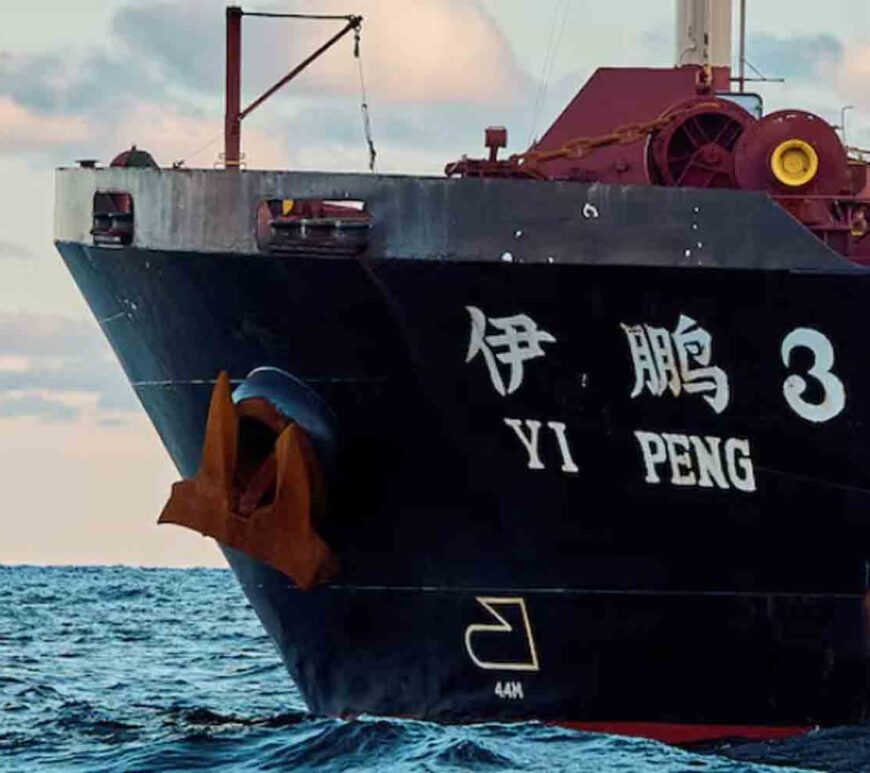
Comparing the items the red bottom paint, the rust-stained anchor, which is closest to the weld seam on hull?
the red bottom paint

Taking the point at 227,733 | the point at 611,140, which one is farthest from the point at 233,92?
the point at 227,733

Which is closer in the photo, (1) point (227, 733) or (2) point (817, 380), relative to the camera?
(2) point (817, 380)

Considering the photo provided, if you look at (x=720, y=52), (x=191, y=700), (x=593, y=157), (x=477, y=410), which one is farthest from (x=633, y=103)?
(x=191, y=700)

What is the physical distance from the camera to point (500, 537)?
16.1 m

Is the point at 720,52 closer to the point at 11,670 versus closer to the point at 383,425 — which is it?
the point at 383,425

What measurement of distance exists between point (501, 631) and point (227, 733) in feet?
8.90

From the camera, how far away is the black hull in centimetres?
1534

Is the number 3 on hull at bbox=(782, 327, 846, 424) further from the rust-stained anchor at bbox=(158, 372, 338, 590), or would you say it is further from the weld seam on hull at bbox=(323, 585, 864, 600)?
the rust-stained anchor at bbox=(158, 372, 338, 590)

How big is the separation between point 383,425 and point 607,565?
166 centimetres

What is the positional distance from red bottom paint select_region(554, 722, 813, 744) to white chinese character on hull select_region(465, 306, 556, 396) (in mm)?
2293

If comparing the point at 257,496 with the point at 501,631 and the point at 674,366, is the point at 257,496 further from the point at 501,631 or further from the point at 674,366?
the point at 674,366

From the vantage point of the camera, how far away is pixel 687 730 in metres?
16.1

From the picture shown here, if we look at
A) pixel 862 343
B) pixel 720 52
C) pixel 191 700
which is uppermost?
pixel 720 52

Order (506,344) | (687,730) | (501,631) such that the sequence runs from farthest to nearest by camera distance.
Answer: (501,631) < (687,730) < (506,344)
